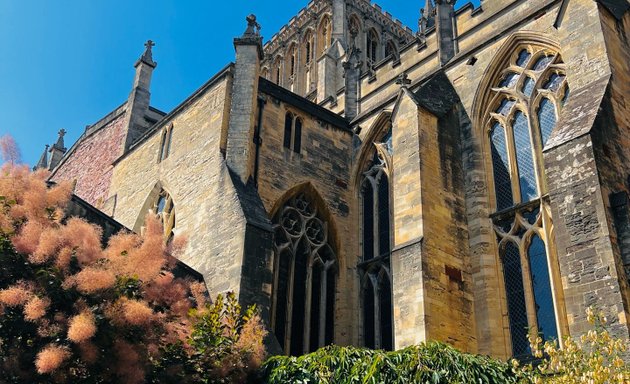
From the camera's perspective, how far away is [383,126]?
16.5 metres

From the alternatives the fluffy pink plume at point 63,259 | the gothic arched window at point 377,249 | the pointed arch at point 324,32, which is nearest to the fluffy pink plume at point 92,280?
the fluffy pink plume at point 63,259

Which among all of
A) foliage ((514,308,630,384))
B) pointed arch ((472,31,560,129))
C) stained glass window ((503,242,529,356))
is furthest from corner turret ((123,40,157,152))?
foliage ((514,308,630,384))

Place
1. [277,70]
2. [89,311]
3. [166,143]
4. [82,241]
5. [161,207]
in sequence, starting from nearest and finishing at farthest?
[89,311], [82,241], [161,207], [166,143], [277,70]

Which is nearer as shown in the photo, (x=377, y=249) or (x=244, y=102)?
(x=244, y=102)

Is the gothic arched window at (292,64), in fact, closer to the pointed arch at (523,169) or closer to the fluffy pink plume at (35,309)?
the pointed arch at (523,169)

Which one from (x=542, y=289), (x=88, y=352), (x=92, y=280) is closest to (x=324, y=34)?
(x=542, y=289)

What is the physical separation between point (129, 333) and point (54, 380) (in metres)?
1.01

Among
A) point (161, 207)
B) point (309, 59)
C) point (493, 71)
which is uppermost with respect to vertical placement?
point (309, 59)

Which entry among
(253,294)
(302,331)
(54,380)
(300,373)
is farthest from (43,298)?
(302,331)

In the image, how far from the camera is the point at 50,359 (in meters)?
7.17

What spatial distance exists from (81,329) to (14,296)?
953 mm

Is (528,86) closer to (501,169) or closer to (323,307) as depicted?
(501,169)

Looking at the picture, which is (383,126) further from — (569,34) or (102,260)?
(102,260)

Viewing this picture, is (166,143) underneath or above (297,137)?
above
